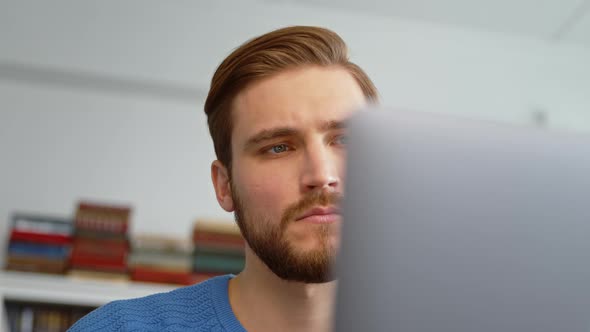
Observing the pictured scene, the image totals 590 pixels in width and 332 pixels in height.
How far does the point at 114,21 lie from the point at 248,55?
2178mm

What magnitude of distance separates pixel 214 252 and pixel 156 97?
2.70 feet

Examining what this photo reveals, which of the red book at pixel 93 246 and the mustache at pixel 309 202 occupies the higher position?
the red book at pixel 93 246

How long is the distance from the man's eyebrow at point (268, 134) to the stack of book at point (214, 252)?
1.72 m

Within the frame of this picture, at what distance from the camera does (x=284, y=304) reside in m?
1.30

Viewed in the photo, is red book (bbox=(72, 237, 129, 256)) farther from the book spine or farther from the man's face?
the man's face

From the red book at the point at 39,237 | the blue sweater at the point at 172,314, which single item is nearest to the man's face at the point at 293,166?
the blue sweater at the point at 172,314

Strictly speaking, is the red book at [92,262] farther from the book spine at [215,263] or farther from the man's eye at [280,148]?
the man's eye at [280,148]

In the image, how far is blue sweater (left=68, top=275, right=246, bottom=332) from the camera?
137 cm

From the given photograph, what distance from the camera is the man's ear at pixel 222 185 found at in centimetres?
145

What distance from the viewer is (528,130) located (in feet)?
1.84

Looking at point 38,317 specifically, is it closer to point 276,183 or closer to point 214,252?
point 214,252

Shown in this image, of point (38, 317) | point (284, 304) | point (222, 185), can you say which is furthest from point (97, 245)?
point (284, 304)

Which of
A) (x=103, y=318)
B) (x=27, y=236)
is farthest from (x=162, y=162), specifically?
(x=103, y=318)

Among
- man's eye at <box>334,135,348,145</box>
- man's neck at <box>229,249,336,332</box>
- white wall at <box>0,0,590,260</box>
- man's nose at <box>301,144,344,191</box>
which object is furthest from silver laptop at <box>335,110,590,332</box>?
Answer: white wall at <box>0,0,590,260</box>
